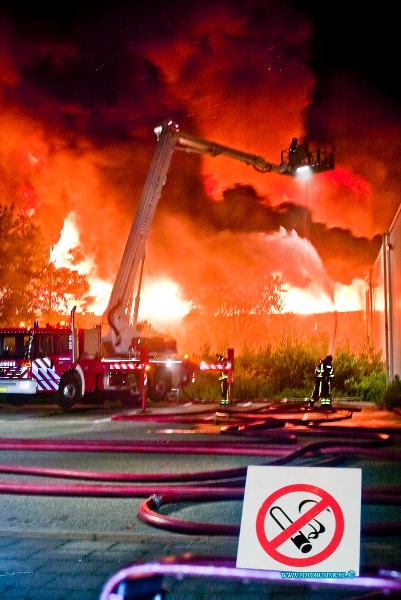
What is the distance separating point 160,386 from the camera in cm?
1794

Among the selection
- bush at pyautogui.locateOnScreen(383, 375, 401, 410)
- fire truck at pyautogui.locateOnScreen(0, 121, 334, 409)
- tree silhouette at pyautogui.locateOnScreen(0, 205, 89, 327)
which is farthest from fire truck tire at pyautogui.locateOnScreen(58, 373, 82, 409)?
tree silhouette at pyautogui.locateOnScreen(0, 205, 89, 327)

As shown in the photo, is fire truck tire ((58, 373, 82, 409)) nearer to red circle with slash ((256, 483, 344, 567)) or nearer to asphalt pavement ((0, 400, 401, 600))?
asphalt pavement ((0, 400, 401, 600))

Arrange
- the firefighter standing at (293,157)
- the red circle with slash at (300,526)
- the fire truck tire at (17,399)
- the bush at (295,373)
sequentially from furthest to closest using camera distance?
the firefighter standing at (293,157)
the bush at (295,373)
the fire truck tire at (17,399)
the red circle with slash at (300,526)

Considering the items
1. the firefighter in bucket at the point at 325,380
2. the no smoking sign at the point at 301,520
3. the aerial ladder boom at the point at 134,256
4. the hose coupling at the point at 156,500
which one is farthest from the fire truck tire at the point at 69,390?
the no smoking sign at the point at 301,520

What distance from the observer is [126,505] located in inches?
236

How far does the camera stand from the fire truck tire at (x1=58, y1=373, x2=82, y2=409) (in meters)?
15.6

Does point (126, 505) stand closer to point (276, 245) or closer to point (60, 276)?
point (60, 276)

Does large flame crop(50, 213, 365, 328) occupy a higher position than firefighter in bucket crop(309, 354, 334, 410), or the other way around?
large flame crop(50, 213, 365, 328)

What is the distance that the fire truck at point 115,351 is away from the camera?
15414 millimetres

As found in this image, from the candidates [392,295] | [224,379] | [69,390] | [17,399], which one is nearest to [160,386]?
[69,390]

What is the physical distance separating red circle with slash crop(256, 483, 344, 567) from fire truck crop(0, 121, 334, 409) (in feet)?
37.9

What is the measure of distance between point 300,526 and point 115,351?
45.8 ft

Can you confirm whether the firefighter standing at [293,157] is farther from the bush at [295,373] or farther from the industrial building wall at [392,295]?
the bush at [295,373]

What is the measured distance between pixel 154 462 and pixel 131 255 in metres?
9.53
